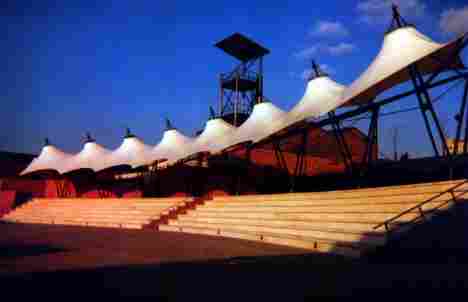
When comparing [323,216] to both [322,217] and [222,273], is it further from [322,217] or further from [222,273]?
[222,273]

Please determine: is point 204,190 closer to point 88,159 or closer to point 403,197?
point 88,159

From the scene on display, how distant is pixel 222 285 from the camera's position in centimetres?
659

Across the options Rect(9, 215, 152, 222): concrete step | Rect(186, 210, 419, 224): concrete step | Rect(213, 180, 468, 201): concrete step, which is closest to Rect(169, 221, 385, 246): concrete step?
Rect(186, 210, 419, 224): concrete step

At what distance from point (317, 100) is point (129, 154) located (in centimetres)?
1592

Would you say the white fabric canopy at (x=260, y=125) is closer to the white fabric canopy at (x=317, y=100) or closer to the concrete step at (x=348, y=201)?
the white fabric canopy at (x=317, y=100)

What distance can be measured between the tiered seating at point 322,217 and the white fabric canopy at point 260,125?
370cm

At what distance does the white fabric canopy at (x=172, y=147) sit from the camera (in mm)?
26328

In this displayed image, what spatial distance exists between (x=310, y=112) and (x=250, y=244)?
7546mm

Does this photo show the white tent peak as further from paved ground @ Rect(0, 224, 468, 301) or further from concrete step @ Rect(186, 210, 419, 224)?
paved ground @ Rect(0, 224, 468, 301)

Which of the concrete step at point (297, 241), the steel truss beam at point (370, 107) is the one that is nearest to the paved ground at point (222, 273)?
the concrete step at point (297, 241)

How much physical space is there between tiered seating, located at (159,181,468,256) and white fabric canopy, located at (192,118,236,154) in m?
5.44

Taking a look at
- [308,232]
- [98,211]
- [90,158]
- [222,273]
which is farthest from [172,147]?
[222,273]

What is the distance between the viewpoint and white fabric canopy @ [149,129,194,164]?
26.3m

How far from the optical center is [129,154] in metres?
30.3
